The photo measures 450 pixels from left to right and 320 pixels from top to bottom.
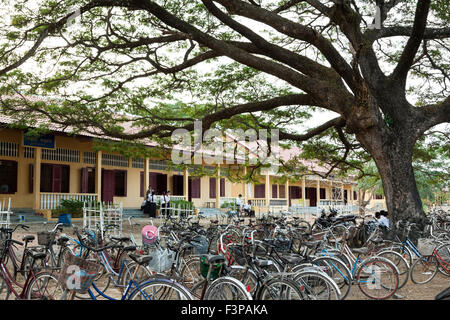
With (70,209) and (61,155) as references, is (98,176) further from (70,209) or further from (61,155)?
(70,209)

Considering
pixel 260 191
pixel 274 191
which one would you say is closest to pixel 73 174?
pixel 260 191

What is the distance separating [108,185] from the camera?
20359 millimetres

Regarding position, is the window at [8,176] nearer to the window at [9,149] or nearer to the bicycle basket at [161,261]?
the window at [9,149]

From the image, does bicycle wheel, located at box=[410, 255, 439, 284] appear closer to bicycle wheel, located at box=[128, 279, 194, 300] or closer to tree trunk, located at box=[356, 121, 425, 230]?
tree trunk, located at box=[356, 121, 425, 230]

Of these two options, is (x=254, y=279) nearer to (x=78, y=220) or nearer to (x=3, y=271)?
(x=3, y=271)

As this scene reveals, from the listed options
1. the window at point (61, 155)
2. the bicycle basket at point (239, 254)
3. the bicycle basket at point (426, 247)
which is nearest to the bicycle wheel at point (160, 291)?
the bicycle basket at point (239, 254)

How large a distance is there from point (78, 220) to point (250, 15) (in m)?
11.8

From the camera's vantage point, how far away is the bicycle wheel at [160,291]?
382cm

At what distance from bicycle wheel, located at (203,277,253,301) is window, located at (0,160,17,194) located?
14643 millimetres

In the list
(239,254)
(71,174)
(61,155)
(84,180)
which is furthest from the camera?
(84,180)

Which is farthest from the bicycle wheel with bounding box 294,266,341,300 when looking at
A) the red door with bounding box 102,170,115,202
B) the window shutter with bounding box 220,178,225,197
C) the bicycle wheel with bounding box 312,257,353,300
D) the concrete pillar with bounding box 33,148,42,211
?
the window shutter with bounding box 220,178,225,197

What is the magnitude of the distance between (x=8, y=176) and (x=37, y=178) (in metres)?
1.16
